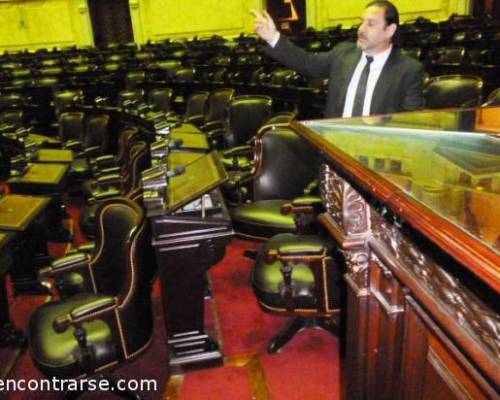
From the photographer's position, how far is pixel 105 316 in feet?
6.56

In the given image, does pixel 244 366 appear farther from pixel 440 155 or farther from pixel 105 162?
pixel 105 162

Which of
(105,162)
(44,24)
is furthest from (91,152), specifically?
(44,24)

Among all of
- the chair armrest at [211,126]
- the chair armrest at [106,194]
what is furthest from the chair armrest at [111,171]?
the chair armrest at [211,126]

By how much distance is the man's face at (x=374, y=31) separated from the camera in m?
2.45

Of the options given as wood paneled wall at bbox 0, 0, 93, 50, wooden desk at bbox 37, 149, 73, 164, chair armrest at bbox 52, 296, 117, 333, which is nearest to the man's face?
chair armrest at bbox 52, 296, 117, 333

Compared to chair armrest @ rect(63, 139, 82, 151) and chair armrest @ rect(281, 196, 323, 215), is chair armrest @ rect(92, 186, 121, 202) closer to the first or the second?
chair armrest @ rect(281, 196, 323, 215)

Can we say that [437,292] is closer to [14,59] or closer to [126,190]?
[126,190]

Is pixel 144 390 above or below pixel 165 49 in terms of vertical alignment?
below

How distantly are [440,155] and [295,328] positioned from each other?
1.73m

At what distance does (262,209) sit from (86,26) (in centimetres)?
1326

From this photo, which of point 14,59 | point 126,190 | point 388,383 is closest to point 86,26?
point 14,59

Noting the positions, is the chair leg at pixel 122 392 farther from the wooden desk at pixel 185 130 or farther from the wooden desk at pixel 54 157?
the wooden desk at pixel 54 157

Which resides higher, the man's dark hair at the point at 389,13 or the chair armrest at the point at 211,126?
the man's dark hair at the point at 389,13

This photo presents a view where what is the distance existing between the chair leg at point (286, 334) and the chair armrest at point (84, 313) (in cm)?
91
